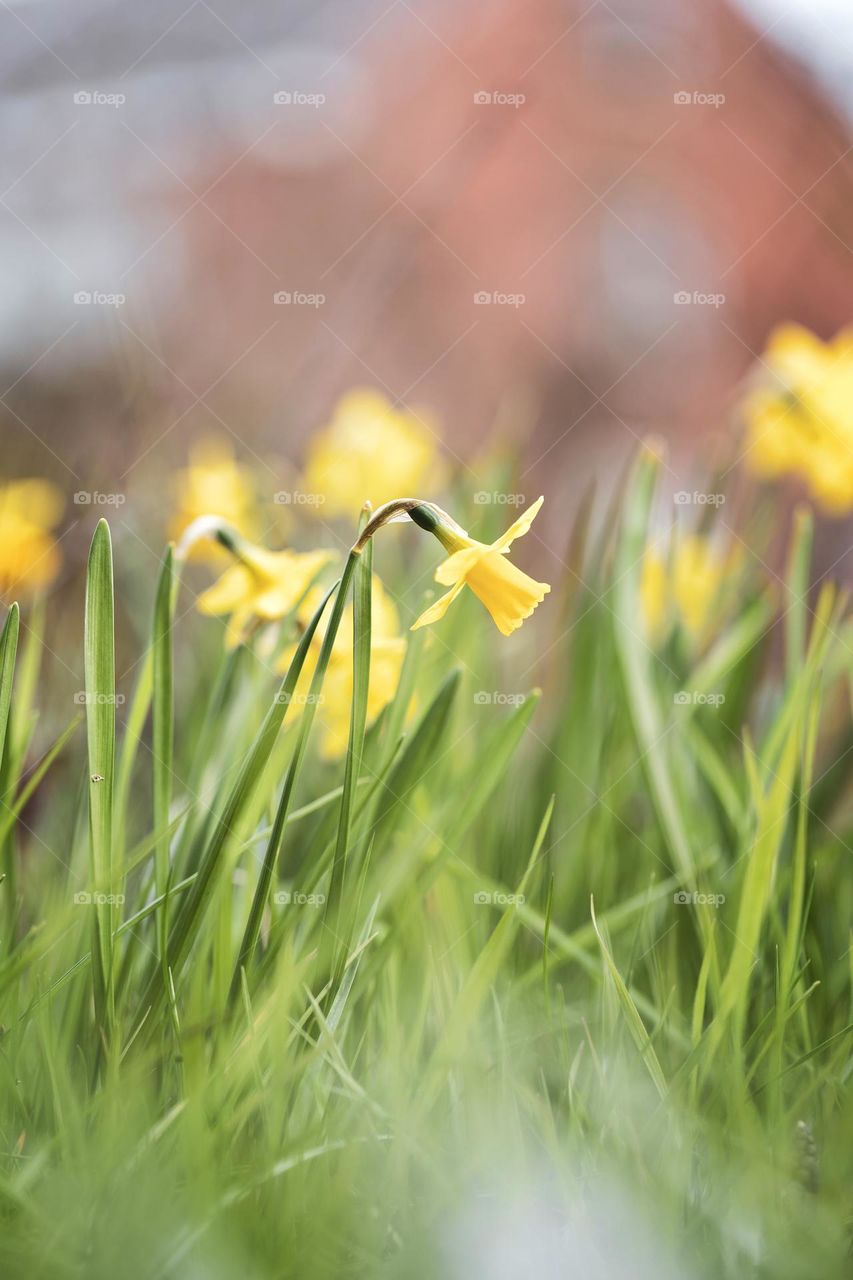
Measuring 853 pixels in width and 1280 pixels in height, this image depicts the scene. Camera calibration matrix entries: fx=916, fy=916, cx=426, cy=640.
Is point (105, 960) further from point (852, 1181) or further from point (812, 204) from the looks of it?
point (812, 204)

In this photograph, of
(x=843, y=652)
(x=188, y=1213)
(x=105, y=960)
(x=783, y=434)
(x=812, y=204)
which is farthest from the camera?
(x=812, y=204)

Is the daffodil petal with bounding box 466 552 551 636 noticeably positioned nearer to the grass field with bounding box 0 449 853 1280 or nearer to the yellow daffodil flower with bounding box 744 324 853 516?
the grass field with bounding box 0 449 853 1280

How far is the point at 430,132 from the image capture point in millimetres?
3082

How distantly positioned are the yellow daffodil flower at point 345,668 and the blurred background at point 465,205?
2.04 meters

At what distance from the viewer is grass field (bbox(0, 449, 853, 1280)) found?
16.3 inches

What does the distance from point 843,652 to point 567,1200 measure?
2.05 ft

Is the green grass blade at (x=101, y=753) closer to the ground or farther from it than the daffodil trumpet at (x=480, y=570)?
closer to the ground

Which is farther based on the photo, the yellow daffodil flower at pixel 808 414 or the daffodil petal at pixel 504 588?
the yellow daffodil flower at pixel 808 414

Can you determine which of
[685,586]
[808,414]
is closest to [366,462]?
[685,586]

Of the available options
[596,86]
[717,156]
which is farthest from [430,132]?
[717,156]

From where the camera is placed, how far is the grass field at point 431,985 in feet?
1.36

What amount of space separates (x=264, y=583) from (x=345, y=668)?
9 centimetres

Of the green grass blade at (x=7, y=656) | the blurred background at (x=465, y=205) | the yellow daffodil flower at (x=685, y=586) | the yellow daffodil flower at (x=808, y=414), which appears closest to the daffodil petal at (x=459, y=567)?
the green grass blade at (x=7, y=656)

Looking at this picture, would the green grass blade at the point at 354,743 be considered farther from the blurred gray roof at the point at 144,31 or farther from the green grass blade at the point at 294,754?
the blurred gray roof at the point at 144,31
